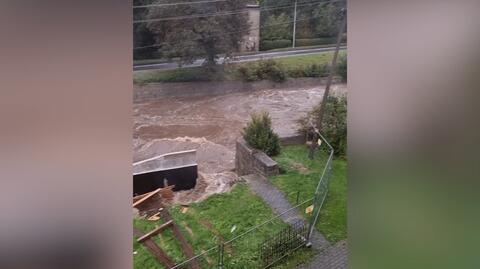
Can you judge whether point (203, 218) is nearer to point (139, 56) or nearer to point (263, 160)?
point (263, 160)

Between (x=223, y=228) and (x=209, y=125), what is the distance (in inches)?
14.6

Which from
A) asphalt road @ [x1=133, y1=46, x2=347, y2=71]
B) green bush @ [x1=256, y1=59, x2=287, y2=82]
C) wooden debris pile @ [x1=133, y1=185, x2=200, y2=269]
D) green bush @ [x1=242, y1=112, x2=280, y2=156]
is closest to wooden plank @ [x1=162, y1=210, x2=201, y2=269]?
wooden debris pile @ [x1=133, y1=185, x2=200, y2=269]

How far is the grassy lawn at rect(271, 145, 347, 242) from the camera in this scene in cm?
151

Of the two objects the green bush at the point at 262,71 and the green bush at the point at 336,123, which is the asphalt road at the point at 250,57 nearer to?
the green bush at the point at 262,71

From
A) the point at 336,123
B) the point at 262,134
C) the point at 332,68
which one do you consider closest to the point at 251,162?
the point at 262,134

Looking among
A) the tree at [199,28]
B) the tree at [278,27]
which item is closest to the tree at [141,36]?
the tree at [199,28]

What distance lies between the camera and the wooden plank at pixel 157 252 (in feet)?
4.51

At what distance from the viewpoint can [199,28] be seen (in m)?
1.43

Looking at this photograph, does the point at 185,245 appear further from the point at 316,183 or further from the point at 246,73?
the point at 246,73

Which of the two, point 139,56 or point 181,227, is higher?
point 139,56
